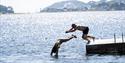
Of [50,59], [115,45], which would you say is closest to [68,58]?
[50,59]

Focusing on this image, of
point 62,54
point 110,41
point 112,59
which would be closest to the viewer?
point 112,59

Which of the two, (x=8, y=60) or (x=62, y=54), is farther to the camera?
(x=62, y=54)

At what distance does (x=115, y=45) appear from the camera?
47.2m

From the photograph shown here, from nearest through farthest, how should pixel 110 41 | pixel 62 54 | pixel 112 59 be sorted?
1. pixel 112 59
2. pixel 110 41
3. pixel 62 54

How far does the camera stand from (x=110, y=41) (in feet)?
161

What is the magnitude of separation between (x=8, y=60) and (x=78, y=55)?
7.12m

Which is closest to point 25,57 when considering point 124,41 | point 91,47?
point 91,47

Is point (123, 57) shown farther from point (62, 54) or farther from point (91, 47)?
point (62, 54)

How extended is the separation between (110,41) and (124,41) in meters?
1.68

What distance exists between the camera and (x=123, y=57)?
45969mm

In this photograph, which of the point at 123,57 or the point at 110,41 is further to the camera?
the point at 110,41

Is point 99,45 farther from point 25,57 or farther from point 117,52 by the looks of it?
point 25,57

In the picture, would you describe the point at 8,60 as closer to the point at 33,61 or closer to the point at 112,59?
the point at 33,61

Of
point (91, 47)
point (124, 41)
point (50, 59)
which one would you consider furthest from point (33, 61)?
point (124, 41)
